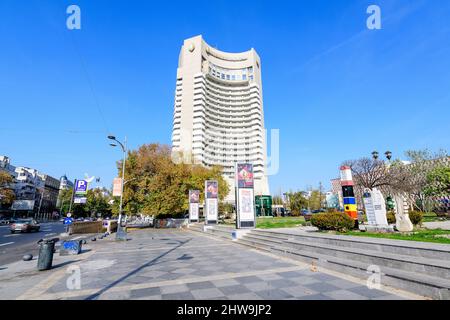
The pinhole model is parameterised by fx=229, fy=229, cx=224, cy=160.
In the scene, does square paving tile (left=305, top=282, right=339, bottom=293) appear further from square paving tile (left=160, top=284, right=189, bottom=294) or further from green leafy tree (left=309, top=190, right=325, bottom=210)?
green leafy tree (left=309, top=190, right=325, bottom=210)

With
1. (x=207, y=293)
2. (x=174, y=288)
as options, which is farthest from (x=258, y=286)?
(x=174, y=288)

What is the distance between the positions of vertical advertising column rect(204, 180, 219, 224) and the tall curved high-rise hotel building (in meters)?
60.5

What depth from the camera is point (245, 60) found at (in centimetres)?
11625

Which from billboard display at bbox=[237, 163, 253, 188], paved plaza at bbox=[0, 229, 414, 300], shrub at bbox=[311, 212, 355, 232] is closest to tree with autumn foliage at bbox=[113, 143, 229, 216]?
billboard display at bbox=[237, 163, 253, 188]

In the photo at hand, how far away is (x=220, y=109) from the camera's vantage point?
10462 centimetres

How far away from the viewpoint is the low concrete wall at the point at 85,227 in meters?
23.3

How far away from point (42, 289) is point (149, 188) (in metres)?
26.5

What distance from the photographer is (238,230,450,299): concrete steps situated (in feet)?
15.0

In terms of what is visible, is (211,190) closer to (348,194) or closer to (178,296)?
(348,194)

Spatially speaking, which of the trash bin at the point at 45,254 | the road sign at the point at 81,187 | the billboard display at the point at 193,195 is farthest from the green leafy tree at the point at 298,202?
the trash bin at the point at 45,254

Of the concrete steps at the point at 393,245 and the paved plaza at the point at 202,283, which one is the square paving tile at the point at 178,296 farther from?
the concrete steps at the point at 393,245

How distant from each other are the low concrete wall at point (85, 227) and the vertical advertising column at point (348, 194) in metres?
24.5

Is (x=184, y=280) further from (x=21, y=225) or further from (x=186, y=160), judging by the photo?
(x=186, y=160)
